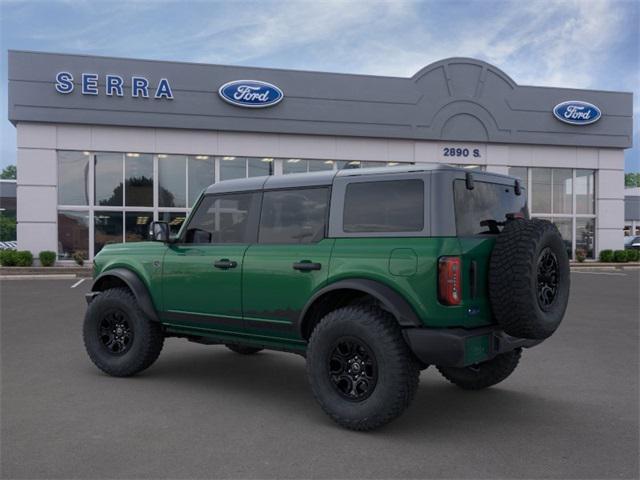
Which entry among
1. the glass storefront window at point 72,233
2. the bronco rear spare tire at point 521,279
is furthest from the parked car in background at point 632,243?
the bronco rear spare tire at point 521,279

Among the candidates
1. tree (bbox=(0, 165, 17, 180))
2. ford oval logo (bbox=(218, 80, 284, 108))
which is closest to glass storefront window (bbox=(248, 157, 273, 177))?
ford oval logo (bbox=(218, 80, 284, 108))

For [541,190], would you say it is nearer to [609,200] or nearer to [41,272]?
[609,200]

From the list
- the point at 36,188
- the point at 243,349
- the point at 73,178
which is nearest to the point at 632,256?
the point at 73,178

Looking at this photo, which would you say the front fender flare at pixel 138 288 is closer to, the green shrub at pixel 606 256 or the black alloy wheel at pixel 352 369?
the black alloy wheel at pixel 352 369

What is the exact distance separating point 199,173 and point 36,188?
247 inches

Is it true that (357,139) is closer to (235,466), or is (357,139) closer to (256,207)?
(256,207)

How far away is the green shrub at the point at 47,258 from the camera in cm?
2238

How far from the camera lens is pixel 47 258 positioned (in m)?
22.4

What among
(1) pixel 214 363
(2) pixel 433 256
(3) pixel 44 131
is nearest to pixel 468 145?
(3) pixel 44 131

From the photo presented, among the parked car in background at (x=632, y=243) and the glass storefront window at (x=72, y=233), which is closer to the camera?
the glass storefront window at (x=72, y=233)

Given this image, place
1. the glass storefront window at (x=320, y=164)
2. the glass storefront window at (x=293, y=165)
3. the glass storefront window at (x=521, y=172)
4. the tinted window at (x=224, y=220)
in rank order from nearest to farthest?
the tinted window at (x=224, y=220) → the glass storefront window at (x=293, y=165) → the glass storefront window at (x=320, y=164) → the glass storefront window at (x=521, y=172)

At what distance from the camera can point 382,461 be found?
13.1 ft

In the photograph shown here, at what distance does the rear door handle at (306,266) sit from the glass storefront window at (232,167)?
20260mm

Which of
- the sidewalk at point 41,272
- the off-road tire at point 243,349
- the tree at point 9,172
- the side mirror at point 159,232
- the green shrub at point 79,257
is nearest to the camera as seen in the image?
the side mirror at point 159,232
